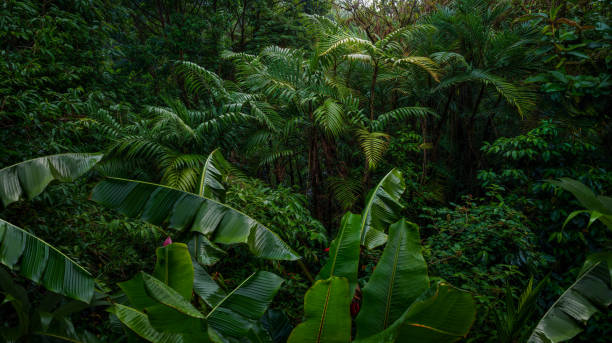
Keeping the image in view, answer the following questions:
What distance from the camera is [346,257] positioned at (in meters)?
2.20

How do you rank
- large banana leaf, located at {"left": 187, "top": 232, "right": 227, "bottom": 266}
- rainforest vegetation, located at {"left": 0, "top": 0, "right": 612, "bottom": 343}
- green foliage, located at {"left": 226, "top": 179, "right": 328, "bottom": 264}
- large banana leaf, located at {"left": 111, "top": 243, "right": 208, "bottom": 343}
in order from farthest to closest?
green foliage, located at {"left": 226, "top": 179, "right": 328, "bottom": 264}
large banana leaf, located at {"left": 187, "top": 232, "right": 227, "bottom": 266}
rainforest vegetation, located at {"left": 0, "top": 0, "right": 612, "bottom": 343}
large banana leaf, located at {"left": 111, "top": 243, "right": 208, "bottom": 343}

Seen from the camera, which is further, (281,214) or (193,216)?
(281,214)

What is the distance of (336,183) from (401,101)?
7.58ft

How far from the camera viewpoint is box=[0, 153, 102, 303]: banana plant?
2.04 meters

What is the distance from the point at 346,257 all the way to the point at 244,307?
786mm

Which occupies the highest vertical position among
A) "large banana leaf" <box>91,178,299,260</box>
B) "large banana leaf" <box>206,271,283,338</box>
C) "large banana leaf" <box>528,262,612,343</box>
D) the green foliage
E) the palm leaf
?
the palm leaf

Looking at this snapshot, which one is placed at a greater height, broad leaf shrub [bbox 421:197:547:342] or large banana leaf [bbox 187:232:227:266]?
broad leaf shrub [bbox 421:197:547:342]

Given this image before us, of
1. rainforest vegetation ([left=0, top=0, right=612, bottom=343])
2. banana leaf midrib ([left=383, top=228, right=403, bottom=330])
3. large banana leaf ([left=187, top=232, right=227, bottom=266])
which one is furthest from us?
large banana leaf ([left=187, top=232, right=227, bottom=266])

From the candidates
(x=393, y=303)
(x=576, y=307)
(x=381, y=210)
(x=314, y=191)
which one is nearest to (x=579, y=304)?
(x=576, y=307)

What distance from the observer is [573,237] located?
3242mm

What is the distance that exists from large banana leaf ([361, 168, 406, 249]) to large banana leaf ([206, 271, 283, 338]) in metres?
0.83

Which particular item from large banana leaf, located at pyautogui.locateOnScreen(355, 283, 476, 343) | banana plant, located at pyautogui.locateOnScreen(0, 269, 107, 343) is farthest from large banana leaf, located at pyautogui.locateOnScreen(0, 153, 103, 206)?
large banana leaf, located at pyautogui.locateOnScreen(355, 283, 476, 343)

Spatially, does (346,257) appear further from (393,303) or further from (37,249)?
(37,249)

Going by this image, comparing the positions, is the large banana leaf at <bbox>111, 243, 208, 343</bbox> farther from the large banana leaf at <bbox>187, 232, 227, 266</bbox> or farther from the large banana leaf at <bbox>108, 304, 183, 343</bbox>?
the large banana leaf at <bbox>187, 232, 227, 266</bbox>
